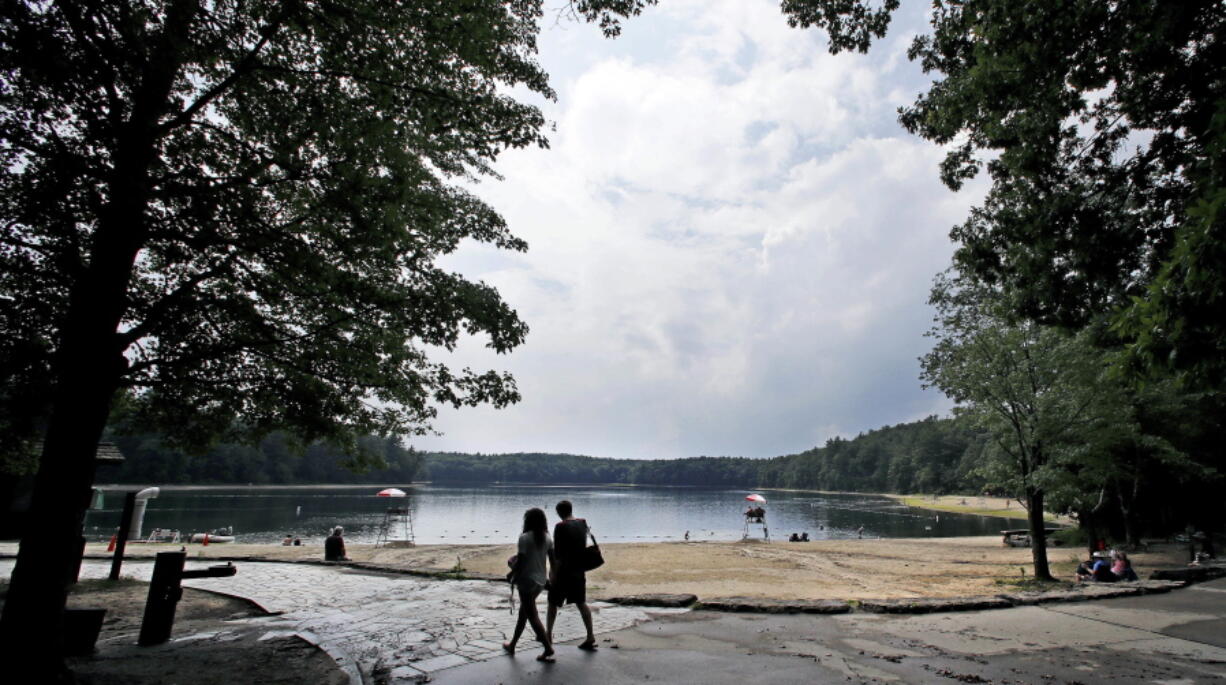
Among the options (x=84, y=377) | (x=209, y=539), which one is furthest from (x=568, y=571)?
(x=209, y=539)

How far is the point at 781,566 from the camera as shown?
68.4 feet

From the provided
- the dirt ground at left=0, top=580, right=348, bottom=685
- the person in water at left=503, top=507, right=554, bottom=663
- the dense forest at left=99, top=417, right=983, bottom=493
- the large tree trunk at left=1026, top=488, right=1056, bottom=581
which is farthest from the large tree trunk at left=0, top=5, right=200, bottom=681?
the dense forest at left=99, top=417, right=983, bottom=493

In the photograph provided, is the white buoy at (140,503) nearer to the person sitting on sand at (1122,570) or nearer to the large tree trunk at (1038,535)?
the large tree trunk at (1038,535)

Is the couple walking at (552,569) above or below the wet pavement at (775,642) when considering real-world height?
above

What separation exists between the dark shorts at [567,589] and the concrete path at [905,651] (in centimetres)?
58

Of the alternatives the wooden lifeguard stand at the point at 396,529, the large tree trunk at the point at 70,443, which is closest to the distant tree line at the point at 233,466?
the wooden lifeguard stand at the point at 396,529

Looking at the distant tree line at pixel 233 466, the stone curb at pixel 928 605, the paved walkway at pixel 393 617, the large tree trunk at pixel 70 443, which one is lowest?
the distant tree line at pixel 233 466

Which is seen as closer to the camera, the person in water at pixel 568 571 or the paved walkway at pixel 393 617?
the paved walkway at pixel 393 617

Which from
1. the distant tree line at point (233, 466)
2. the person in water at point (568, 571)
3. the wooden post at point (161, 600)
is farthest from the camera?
the distant tree line at point (233, 466)

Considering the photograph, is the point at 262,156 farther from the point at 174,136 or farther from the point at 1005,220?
the point at 1005,220

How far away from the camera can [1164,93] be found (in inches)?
301

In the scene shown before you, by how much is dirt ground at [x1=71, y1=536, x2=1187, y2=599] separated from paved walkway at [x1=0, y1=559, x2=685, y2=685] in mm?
1917

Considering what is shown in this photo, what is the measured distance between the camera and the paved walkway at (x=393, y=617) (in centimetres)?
639

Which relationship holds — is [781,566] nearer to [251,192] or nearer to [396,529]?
[251,192]
